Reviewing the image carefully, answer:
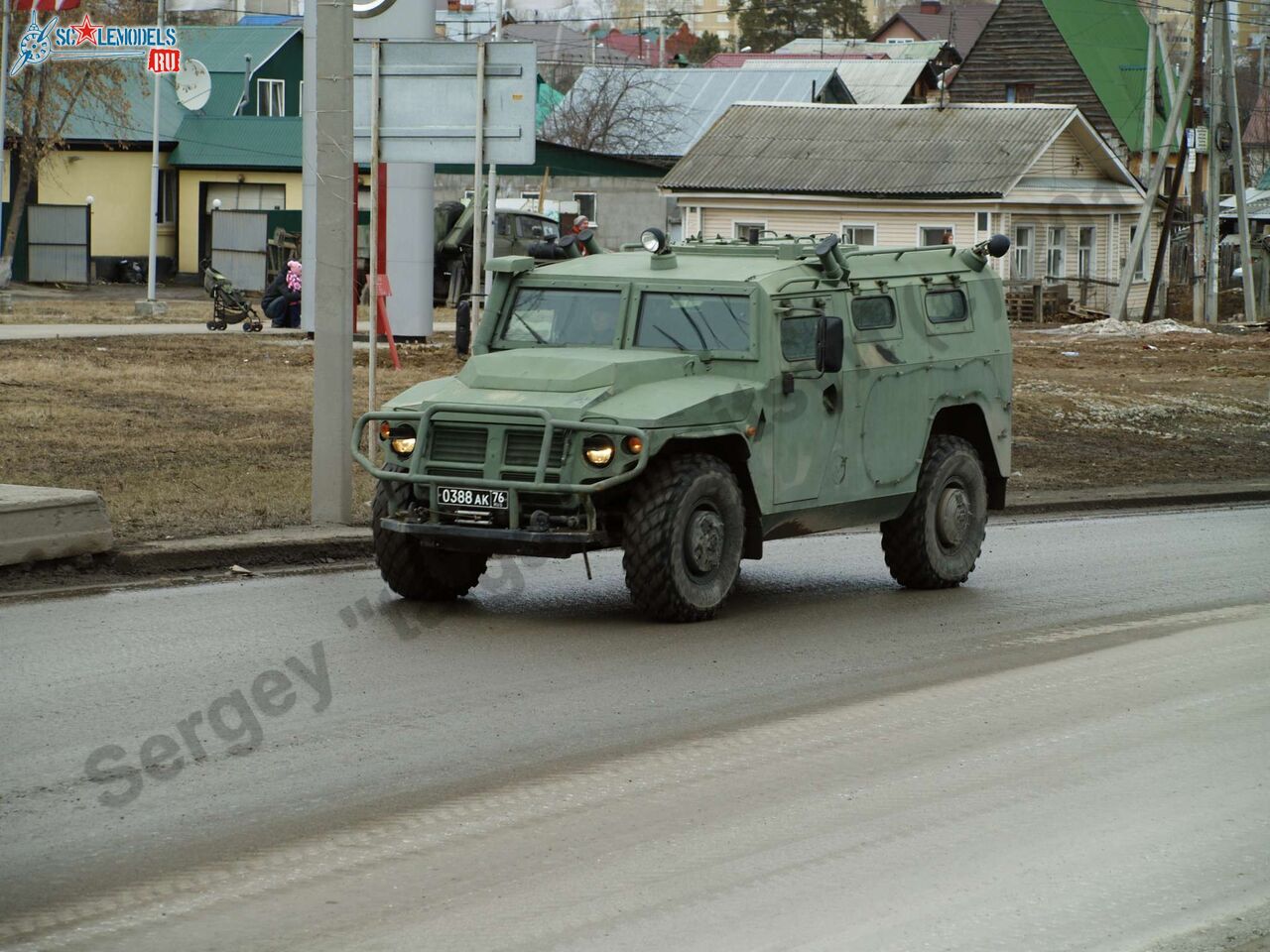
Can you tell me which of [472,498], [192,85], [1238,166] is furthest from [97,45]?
[472,498]

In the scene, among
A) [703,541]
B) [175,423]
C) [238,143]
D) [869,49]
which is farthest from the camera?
[869,49]

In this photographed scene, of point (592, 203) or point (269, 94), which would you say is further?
point (592, 203)

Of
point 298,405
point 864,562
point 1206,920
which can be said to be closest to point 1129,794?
point 1206,920

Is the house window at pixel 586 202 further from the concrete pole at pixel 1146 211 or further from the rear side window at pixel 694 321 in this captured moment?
the rear side window at pixel 694 321

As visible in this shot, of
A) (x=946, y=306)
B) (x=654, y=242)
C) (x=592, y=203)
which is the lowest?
(x=946, y=306)

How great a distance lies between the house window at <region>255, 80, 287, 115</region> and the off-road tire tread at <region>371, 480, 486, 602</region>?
51.3m

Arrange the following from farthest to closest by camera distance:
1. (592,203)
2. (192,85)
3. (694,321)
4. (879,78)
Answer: (879,78) → (592,203) → (192,85) → (694,321)

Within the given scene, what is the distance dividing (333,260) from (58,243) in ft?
127

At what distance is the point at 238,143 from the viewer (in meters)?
54.1

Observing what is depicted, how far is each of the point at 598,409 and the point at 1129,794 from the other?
3.82 metres

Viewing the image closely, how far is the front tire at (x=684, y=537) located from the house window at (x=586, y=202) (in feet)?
170

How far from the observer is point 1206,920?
5.91 m

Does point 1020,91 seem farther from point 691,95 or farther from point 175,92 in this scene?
point 175,92

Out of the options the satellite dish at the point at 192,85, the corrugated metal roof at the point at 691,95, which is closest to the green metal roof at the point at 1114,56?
the corrugated metal roof at the point at 691,95
